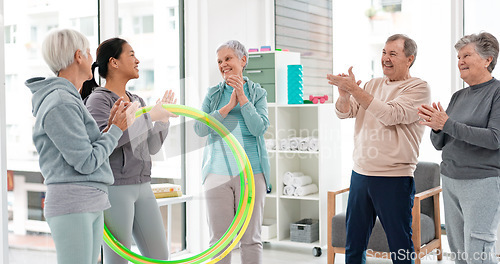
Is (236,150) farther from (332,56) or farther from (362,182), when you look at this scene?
(332,56)

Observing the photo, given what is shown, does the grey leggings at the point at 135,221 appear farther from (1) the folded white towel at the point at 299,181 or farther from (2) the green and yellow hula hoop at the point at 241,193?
(1) the folded white towel at the point at 299,181

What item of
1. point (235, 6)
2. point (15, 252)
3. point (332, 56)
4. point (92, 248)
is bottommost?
point (15, 252)

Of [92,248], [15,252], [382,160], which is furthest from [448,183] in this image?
[15,252]

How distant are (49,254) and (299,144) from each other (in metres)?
2.11

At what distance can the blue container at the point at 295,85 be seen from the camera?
4543 mm

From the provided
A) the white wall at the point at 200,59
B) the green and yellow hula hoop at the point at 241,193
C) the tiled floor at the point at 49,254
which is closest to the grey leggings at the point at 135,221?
the green and yellow hula hoop at the point at 241,193

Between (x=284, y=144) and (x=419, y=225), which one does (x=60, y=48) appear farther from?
(x=284, y=144)

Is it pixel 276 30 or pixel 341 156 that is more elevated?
pixel 276 30

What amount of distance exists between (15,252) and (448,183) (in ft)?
7.92

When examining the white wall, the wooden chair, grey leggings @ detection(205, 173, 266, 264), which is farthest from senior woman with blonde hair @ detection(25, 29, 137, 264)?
the white wall

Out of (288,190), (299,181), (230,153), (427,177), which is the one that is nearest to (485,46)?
(230,153)

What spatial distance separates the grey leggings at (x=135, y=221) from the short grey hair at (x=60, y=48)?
1.94ft

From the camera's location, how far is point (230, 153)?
2975mm

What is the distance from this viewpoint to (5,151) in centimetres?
303
